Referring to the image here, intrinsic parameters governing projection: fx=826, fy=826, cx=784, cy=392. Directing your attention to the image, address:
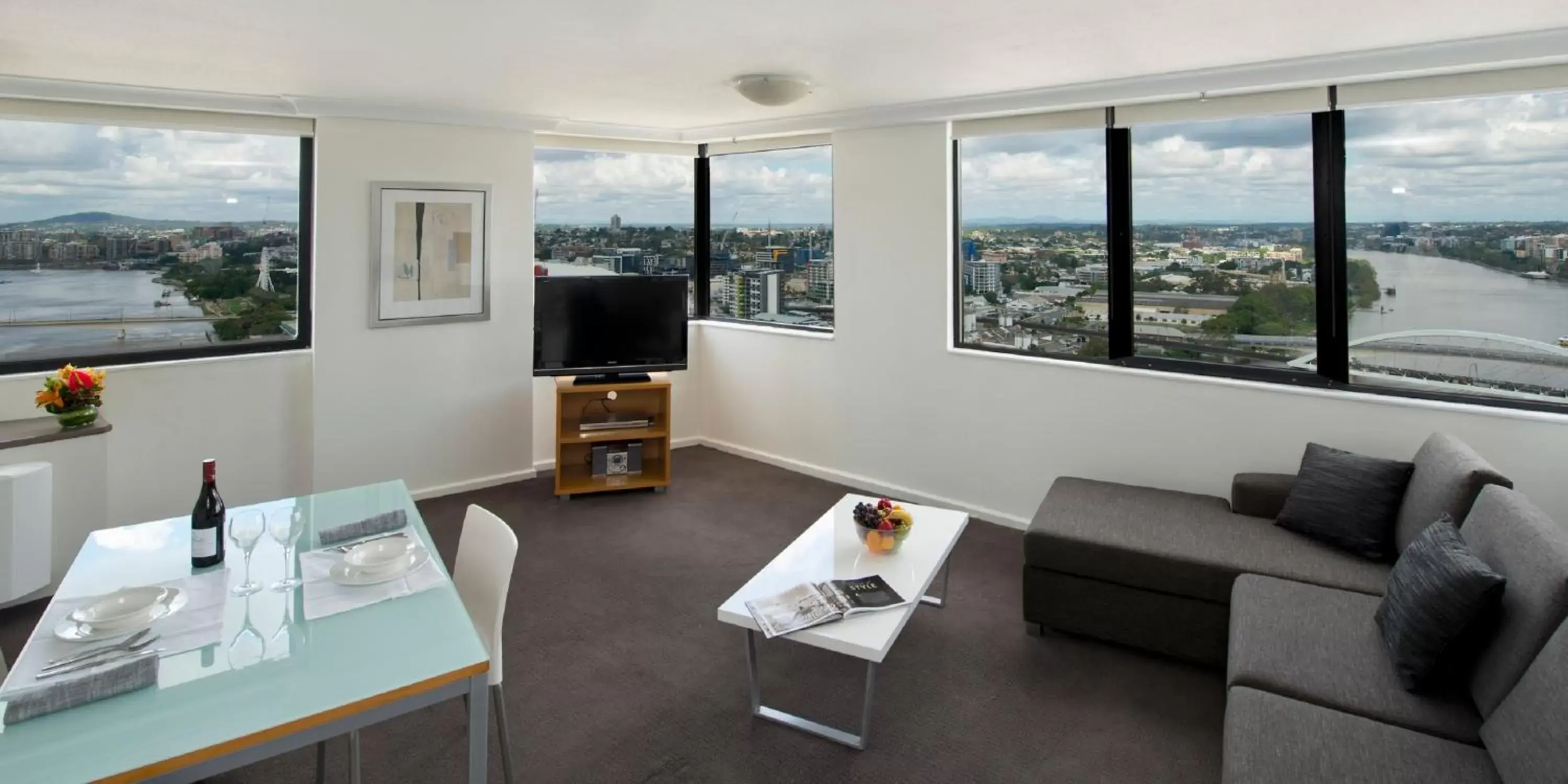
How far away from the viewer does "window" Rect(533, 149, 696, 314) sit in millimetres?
5844

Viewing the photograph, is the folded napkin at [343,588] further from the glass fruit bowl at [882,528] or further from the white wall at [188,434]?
the white wall at [188,434]

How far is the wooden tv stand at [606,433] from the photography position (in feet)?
17.2

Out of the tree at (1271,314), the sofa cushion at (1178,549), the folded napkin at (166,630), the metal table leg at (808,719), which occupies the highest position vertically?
the tree at (1271,314)

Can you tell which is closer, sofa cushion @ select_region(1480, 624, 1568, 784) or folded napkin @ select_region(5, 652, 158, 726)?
folded napkin @ select_region(5, 652, 158, 726)

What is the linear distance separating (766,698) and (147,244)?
4274 mm

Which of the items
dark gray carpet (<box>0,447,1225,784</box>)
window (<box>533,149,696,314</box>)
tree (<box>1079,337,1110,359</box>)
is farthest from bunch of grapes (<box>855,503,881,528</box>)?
window (<box>533,149,696,314</box>)

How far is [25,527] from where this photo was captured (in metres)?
3.51

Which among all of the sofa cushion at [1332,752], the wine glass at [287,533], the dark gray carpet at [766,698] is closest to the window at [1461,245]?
the dark gray carpet at [766,698]

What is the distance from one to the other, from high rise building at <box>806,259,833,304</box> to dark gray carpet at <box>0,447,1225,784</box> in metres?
2.16

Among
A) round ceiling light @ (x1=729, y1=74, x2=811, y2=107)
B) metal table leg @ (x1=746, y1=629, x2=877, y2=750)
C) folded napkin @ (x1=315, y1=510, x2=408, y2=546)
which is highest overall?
round ceiling light @ (x1=729, y1=74, x2=811, y2=107)

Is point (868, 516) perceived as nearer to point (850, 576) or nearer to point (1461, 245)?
point (850, 576)

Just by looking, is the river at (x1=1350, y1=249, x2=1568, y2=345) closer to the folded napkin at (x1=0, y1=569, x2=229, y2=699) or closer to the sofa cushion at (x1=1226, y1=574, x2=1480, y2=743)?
the sofa cushion at (x1=1226, y1=574, x2=1480, y2=743)

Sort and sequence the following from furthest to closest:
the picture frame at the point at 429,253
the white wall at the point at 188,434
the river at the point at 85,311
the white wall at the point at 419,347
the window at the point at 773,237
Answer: the window at the point at 773,237 → the picture frame at the point at 429,253 → the white wall at the point at 419,347 → the river at the point at 85,311 → the white wall at the point at 188,434

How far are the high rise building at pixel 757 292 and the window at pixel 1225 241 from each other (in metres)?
2.54
